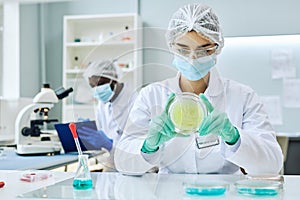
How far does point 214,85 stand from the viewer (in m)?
1.58

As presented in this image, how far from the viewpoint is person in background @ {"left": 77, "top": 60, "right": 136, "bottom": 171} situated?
1653 mm

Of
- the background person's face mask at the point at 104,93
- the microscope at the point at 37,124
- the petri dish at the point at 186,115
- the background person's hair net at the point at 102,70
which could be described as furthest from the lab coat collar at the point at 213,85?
the microscope at the point at 37,124

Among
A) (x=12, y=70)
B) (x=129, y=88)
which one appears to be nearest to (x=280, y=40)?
(x=129, y=88)

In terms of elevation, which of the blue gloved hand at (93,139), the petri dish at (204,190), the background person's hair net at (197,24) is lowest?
the blue gloved hand at (93,139)

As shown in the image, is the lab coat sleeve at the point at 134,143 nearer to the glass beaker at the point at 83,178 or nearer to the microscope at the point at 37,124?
the glass beaker at the point at 83,178

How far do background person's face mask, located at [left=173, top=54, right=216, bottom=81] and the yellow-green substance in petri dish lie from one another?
0.23 metres

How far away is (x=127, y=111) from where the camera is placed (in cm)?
161

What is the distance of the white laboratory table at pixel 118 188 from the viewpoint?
97cm

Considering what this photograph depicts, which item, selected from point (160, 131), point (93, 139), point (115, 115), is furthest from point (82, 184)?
point (115, 115)

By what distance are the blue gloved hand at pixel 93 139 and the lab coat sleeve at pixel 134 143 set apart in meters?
0.18

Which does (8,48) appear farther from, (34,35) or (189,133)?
(189,133)

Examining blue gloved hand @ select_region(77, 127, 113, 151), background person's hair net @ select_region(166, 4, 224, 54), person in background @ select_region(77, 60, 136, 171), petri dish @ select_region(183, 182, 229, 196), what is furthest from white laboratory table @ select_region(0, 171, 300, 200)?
background person's hair net @ select_region(166, 4, 224, 54)

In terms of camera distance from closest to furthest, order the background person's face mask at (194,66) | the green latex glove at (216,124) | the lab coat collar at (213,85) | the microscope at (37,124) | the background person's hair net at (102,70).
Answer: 1. the green latex glove at (216,124)
2. the background person's face mask at (194,66)
3. the lab coat collar at (213,85)
4. the background person's hair net at (102,70)
5. the microscope at (37,124)

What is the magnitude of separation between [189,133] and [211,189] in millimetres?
346
